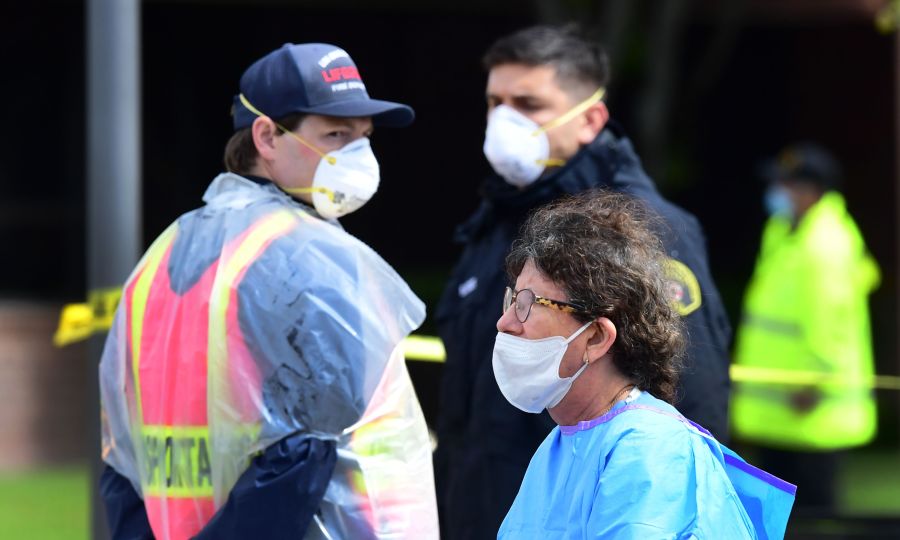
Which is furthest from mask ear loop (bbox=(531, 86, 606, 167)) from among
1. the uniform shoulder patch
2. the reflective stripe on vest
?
the reflective stripe on vest

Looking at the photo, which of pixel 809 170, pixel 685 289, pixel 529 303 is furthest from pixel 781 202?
pixel 529 303

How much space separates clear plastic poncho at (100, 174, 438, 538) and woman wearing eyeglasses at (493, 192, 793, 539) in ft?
1.42

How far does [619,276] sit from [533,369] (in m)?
0.23

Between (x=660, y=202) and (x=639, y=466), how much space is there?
156cm

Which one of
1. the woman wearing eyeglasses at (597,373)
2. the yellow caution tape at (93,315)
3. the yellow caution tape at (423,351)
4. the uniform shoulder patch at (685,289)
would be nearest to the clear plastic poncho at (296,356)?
the woman wearing eyeglasses at (597,373)

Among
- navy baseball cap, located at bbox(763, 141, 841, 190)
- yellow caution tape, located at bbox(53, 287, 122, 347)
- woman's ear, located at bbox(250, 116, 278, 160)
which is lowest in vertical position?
navy baseball cap, located at bbox(763, 141, 841, 190)

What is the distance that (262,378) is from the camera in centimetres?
267

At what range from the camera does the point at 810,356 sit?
643 centimetres

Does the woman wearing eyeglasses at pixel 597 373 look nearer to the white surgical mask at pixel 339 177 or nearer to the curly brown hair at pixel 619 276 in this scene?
the curly brown hair at pixel 619 276

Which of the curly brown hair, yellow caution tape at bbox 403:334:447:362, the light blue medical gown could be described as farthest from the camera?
yellow caution tape at bbox 403:334:447:362

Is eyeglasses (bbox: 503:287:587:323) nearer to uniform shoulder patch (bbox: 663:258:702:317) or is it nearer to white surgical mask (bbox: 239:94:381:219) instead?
white surgical mask (bbox: 239:94:381:219)

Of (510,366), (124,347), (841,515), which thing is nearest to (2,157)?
(841,515)

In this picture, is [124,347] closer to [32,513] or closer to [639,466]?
[639,466]

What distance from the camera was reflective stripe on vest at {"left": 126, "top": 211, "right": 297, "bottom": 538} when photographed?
→ 105 inches
